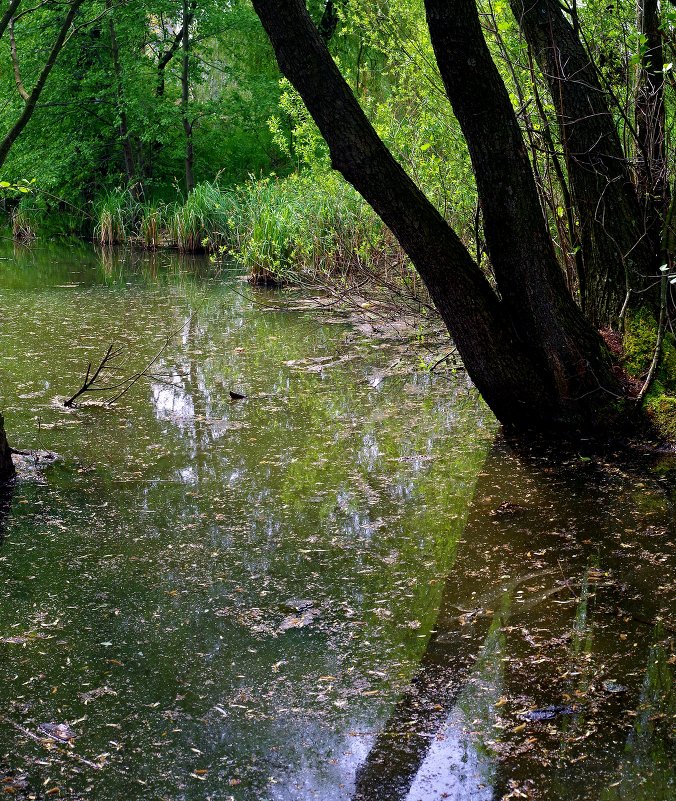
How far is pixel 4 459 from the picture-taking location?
388 cm

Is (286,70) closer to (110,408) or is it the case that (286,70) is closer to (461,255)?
(461,255)

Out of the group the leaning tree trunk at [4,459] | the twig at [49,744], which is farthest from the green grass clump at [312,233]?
the twig at [49,744]

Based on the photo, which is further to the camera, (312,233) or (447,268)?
(312,233)

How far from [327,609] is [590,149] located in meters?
2.63

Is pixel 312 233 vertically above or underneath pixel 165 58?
underneath

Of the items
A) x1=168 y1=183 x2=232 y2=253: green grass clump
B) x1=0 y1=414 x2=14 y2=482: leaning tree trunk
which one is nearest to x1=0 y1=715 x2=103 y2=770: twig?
x1=0 y1=414 x2=14 y2=482: leaning tree trunk

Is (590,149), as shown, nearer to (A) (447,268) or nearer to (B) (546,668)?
(A) (447,268)

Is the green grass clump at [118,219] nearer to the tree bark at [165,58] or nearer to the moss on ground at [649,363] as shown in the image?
the tree bark at [165,58]

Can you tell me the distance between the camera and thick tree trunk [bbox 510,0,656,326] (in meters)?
4.21

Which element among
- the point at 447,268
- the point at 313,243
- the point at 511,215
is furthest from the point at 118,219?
the point at 511,215

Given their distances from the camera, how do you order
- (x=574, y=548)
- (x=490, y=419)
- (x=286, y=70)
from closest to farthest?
(x=574, y=548) < (x=286, y=70) < (x=490, y=419)

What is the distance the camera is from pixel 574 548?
10.3 feet

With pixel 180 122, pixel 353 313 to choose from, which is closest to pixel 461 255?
pixel 353 313

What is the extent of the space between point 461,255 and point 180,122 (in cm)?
1579
